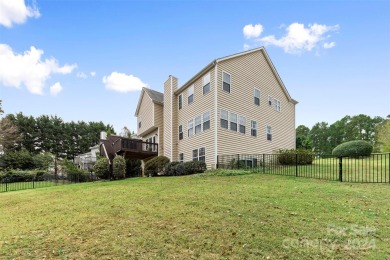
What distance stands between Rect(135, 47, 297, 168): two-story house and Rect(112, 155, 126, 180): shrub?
4037 mm

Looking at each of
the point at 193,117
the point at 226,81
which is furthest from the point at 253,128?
the point at 193,117

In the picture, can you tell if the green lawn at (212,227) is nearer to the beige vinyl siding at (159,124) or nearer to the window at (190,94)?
the window at (190,94)

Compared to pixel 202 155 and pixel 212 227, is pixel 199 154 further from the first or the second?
pixel 212 227

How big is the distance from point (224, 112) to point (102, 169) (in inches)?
421

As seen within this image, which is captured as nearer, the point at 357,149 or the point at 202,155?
the point at 202,155

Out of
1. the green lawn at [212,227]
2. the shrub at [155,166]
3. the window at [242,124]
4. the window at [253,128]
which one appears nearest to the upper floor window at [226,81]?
the window at [242,124]

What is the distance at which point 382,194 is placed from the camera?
26.4 ft

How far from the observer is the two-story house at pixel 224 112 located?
17.4 metres

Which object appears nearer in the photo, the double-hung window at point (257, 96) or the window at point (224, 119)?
the window at point (224, 119)

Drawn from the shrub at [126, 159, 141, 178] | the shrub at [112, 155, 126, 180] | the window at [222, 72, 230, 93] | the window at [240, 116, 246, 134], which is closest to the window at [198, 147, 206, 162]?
the window at [240, 116, 246, 134]

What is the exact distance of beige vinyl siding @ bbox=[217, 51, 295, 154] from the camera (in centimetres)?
1767

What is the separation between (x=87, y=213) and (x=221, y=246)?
14.8 ft

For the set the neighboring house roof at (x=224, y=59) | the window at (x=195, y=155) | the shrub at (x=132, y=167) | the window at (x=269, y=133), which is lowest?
the shrub at (x=132, y=167)

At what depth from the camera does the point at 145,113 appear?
25.7 metres
